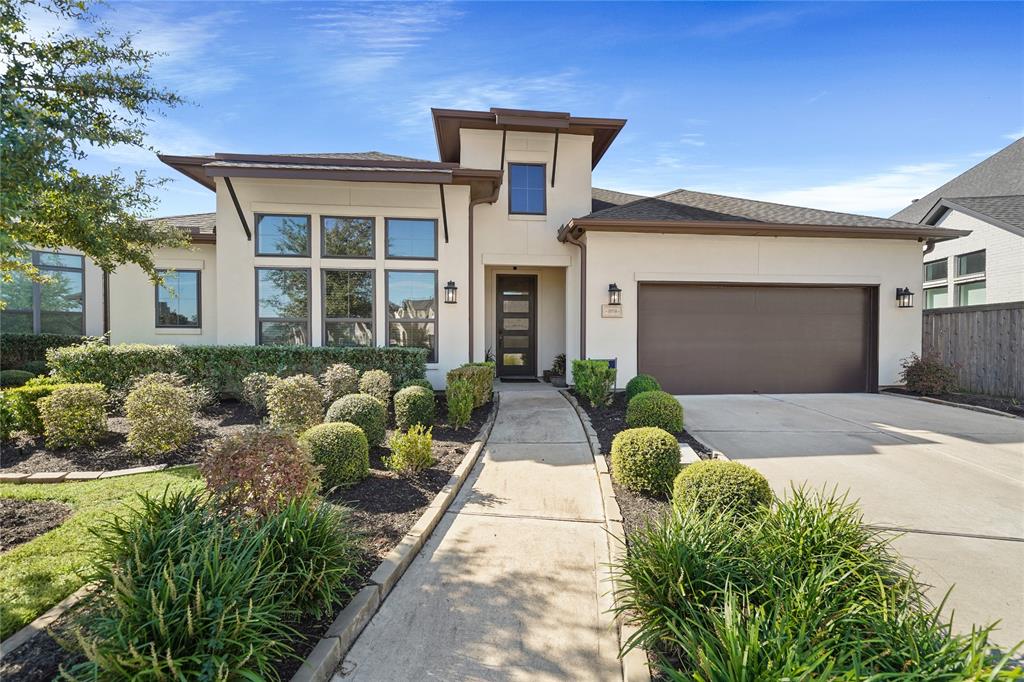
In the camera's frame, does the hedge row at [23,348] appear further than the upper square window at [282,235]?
Yes

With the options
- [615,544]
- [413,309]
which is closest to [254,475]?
[615,544]

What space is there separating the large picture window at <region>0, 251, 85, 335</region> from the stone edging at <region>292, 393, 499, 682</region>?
1138 centimetres

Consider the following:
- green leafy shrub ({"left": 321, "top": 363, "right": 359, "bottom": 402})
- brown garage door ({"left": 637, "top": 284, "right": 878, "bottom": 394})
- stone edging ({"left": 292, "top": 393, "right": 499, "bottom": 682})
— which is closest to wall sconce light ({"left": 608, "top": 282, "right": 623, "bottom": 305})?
brown garage door ({"left": 637, "top": 284, "right": 878, "bottom": 394})

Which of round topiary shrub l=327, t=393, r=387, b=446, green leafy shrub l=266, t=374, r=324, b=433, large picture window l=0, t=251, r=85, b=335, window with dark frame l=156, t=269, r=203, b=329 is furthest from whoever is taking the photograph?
window with dark frame l=156, t=269, r=203, b=329

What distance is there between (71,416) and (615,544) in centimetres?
676

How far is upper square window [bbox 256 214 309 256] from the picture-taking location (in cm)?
916

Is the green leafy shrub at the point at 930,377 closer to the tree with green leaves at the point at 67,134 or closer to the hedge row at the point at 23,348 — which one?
the tree with green leaves at the point at 67,134

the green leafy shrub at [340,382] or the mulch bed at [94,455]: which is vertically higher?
the green leafy shrub at [340,382]

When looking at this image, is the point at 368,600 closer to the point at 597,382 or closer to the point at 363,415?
the point at 363,415

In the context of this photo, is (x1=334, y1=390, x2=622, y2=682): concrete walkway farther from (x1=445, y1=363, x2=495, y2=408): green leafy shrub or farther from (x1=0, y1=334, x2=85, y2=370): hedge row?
(x1=0, y1=334, x2=85, y2=370): hedge row

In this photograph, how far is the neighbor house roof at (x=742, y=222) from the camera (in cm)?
912

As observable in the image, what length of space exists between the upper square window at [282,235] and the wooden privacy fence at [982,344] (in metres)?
14.1

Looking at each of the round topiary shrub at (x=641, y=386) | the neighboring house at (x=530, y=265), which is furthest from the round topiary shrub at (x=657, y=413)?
the neighboring house at (x=530, y=265)

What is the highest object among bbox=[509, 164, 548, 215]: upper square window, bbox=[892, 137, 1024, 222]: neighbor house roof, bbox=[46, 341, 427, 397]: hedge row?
bbox=[892, 137, 1024, 222]: neighbor house roof
